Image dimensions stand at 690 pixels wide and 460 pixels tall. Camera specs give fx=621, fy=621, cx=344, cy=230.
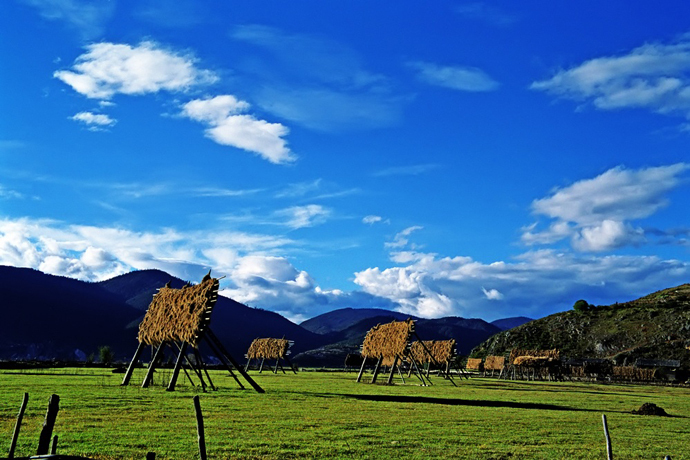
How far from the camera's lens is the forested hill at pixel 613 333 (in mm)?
80375

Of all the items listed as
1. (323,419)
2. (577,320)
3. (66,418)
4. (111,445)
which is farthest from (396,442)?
(577,320)

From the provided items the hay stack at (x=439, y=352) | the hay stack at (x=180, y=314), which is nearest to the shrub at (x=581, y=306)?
the hay stack at (x=439, y=352)

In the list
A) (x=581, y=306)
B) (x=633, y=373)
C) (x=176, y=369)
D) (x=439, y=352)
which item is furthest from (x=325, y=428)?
(x=581, y=306)

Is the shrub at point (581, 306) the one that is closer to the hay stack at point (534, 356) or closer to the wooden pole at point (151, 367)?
the hay stack at point (534, 356)

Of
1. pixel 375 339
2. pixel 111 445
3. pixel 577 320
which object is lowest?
pixel 111 445

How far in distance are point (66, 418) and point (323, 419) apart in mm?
6839

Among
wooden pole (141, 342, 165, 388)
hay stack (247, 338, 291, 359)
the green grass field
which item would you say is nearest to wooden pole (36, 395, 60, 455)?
the green grass field

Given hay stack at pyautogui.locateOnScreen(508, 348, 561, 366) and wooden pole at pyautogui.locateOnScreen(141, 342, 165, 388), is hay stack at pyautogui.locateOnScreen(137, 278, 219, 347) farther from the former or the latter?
hay stack at pyautogui.locateOnScreen(508, 348, 561, 366)

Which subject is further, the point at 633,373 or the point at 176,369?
the point at 633,373

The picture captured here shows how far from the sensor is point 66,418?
52.2 ft

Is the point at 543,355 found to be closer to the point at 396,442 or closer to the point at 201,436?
the point at 396,442

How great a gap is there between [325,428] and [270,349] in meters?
50.2

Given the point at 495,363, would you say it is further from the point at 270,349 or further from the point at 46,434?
the point at 46,434

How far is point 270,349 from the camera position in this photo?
65062 mm
